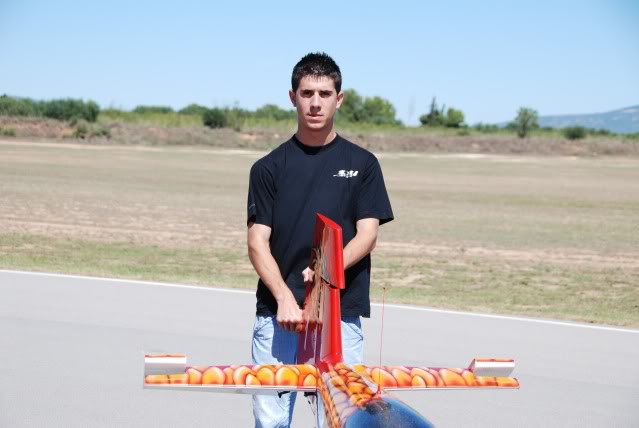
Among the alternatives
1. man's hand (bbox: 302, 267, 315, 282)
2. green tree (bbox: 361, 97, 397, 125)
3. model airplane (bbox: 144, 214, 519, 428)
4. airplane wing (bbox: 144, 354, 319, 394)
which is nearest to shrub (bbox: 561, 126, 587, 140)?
green tree (bbox: 361, 97, 397, 125)

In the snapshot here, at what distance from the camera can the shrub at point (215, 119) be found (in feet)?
265

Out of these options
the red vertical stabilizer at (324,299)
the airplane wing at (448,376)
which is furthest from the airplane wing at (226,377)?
the airplane wing at (448,376)

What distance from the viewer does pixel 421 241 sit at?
19547 millimetres

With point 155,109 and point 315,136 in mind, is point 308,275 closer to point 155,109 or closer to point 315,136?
point 315,136

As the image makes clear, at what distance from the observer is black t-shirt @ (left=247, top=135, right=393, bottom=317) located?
4.56 meters

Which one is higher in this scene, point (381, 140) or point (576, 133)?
point (576, 133)

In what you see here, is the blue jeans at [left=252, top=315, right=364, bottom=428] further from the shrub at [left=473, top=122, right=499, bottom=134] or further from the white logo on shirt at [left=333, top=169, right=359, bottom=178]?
the shrub at [left=473, top=122, right=499, bottom=134]

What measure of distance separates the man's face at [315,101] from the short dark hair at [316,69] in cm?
2

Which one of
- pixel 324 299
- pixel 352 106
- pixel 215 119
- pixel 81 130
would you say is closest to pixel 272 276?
pixel 324 299

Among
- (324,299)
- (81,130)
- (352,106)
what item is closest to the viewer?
(324,299)

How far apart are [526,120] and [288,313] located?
92.3 metres

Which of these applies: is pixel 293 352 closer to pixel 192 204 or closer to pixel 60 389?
pixel 60 389

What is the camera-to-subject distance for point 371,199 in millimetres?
4594

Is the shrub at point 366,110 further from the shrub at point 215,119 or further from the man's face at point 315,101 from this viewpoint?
the man's face at point 315,101
